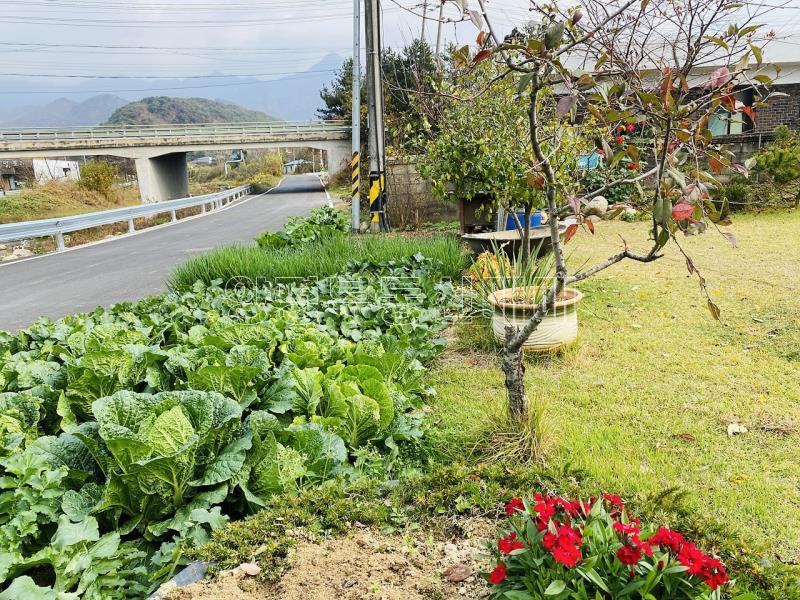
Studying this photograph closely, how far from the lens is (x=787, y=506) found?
2.49m

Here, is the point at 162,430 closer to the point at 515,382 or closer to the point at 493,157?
the point at 515,382

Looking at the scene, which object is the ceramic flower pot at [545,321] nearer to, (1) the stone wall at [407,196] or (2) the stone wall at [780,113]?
(1) the stone wall at [407,196]

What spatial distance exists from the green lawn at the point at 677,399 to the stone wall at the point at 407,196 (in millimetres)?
7195

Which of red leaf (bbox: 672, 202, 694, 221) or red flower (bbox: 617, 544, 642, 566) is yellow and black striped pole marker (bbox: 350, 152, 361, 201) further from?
red flower (bbox: 617, 544, 642, 566)

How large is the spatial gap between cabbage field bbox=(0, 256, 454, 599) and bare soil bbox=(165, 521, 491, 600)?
327 mm

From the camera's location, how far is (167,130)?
4188 centimetres

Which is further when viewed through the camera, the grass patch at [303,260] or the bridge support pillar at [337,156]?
the bridge support pillar at [337,156]

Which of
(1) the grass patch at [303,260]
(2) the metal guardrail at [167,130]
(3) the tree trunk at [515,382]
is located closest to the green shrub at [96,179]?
(2) the metal guardrail at [167,130]

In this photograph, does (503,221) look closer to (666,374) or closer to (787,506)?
(666,374)

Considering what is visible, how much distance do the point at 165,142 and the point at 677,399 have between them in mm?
40599

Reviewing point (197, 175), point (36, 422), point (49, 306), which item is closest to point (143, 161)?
point (49, 306)

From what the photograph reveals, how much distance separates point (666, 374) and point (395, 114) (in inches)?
745

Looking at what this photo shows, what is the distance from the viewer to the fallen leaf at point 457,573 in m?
1.85

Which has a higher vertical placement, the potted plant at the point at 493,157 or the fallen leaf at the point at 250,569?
the potted plant at the point at 493,157
